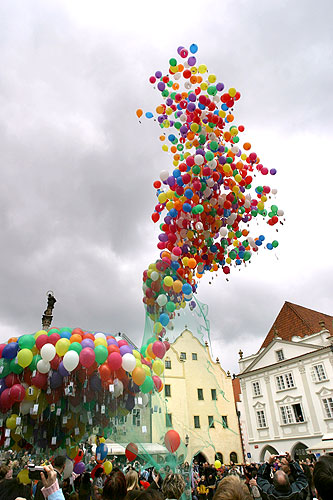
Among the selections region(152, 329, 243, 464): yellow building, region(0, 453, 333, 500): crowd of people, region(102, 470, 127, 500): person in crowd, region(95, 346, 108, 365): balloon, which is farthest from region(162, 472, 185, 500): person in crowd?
region(95, 346, 108, 365): balloon

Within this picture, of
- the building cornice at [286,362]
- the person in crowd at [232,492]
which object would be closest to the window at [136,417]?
the person in crowd at [232,492]

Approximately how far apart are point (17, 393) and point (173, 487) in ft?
8.39

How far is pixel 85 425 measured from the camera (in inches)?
212

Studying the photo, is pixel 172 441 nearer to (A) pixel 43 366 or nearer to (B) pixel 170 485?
(B) pixel 170 485

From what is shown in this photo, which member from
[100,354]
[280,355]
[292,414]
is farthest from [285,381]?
[100,354]

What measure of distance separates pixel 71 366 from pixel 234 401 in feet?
80.3

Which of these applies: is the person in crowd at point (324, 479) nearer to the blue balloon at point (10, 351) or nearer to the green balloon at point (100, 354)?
the green balloon at point (100, 354)

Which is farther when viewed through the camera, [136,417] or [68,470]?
[136,417]

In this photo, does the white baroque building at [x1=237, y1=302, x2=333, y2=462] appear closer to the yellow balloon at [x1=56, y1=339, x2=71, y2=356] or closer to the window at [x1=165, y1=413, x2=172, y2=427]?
the window at [x1=165, y1=413, x2=172, y2=427]

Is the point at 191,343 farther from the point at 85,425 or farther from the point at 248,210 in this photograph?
the point at 248,210

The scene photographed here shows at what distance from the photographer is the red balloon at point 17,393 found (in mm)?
4480

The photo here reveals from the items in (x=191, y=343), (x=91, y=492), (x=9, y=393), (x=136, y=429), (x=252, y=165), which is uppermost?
(x=252, y=165)

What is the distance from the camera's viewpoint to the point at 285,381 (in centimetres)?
2002

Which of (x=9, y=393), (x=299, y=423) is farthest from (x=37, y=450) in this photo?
(x=299, y=423)
